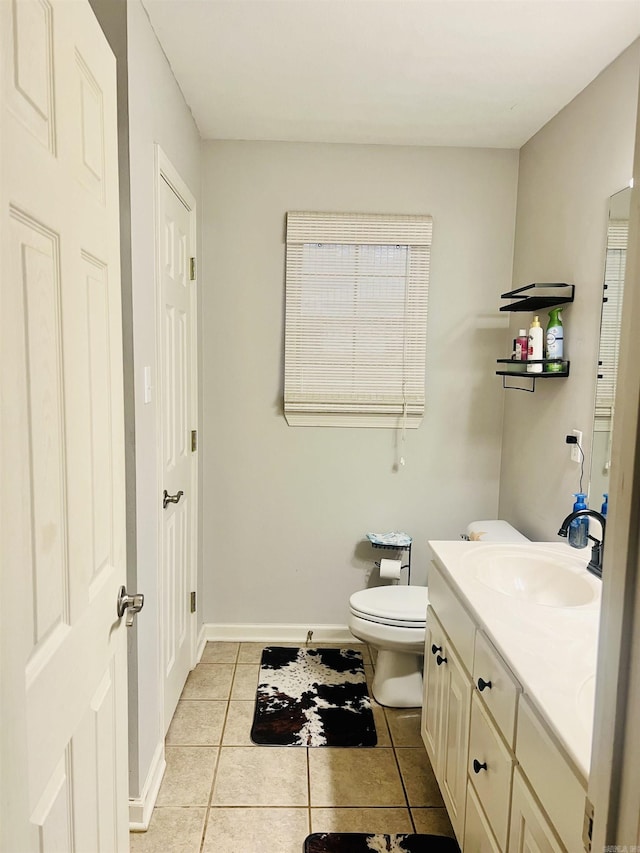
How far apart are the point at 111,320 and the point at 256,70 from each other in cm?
146

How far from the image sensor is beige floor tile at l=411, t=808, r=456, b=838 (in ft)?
5.97

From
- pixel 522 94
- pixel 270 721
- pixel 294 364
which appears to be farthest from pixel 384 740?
pixel 522 94

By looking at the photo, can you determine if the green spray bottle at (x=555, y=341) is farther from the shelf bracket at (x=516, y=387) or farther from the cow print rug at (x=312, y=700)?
the cow print rug at (x=312, y=700)

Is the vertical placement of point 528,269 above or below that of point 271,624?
above

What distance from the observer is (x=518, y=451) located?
2.73 metres

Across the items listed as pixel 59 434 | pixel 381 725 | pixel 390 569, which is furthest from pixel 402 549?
pixel 59 434

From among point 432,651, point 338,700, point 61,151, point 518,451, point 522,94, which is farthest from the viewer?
point 518,451

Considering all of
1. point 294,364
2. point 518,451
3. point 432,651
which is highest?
point 294,364

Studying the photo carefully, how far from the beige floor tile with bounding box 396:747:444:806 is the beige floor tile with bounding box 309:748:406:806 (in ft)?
0.10

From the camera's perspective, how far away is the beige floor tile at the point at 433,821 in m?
1.82

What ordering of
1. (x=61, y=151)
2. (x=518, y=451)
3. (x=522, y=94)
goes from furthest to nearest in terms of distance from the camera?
(x=518, y=451), (x=522, y=94), (x=61, y=151)

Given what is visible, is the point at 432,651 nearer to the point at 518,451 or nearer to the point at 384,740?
the point at 384,740

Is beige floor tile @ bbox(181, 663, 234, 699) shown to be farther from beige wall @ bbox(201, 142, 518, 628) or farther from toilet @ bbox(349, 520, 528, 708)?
toilet @ bbox(349, 520, 528, 708)

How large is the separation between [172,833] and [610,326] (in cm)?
220
